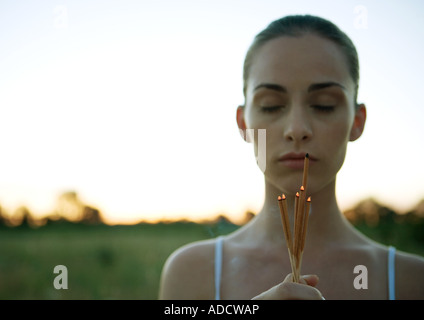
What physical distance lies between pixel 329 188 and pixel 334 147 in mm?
140

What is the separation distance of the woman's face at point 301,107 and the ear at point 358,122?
0.19ft

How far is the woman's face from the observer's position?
81 centimetres

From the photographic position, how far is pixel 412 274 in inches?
35.2

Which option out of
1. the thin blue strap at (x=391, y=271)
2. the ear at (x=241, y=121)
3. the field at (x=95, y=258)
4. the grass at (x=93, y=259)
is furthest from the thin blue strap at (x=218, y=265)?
the grass at (x=93, y=259)

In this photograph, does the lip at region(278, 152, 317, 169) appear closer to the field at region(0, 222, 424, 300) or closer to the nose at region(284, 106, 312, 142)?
the nose at region(284, 106, 312, 142)

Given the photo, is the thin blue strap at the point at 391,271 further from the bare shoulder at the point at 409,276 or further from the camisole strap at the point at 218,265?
the camisole strap at the point at 218,265

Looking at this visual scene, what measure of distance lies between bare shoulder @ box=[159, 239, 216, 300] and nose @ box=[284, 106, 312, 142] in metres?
0.40

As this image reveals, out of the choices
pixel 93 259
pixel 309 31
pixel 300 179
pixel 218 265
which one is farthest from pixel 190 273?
pixel 93 259

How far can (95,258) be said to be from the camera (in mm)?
3086

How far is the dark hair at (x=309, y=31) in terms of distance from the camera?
870mm

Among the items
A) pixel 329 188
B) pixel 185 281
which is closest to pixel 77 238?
pixel 185 281

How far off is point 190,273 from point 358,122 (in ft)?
1.96

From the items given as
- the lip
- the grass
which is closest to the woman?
the lip

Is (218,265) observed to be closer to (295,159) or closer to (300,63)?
(295,159)
